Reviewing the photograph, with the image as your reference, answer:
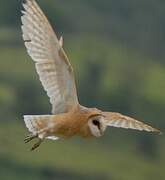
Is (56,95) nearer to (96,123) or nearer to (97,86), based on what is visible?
(96,123)

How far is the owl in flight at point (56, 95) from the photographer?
733 cm

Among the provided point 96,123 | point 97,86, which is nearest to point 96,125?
point 96,123

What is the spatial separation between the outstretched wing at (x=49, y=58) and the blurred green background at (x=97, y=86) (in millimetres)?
27555

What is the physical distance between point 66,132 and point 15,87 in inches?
1482

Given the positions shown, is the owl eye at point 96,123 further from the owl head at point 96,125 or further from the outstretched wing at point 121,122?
the outstretched wing at point 121,122

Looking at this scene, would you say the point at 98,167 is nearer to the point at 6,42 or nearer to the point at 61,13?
the point at 6,42

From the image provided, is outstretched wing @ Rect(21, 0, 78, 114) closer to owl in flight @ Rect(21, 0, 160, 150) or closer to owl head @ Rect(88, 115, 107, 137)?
owl in flight @ Rect(21, 0, 160, 150)

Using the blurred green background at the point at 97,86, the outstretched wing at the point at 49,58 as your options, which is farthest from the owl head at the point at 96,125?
the blurred green background at the point at 97,86

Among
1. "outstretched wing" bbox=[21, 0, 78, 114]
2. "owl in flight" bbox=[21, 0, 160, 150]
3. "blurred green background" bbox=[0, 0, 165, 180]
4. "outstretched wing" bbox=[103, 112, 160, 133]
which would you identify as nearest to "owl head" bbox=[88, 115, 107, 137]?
"owl in flight" bbox=[21, 0, 160, 150]

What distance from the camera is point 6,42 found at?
161 ft

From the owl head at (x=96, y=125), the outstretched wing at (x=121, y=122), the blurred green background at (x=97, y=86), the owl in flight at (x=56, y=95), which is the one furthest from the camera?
the blurred green background at (x=97, y=86)

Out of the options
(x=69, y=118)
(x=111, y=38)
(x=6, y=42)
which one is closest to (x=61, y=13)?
(x=111, y=38)

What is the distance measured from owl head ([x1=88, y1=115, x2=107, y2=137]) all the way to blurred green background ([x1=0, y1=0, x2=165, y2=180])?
2805 centimetres

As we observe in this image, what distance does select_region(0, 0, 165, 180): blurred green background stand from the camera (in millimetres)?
40750
